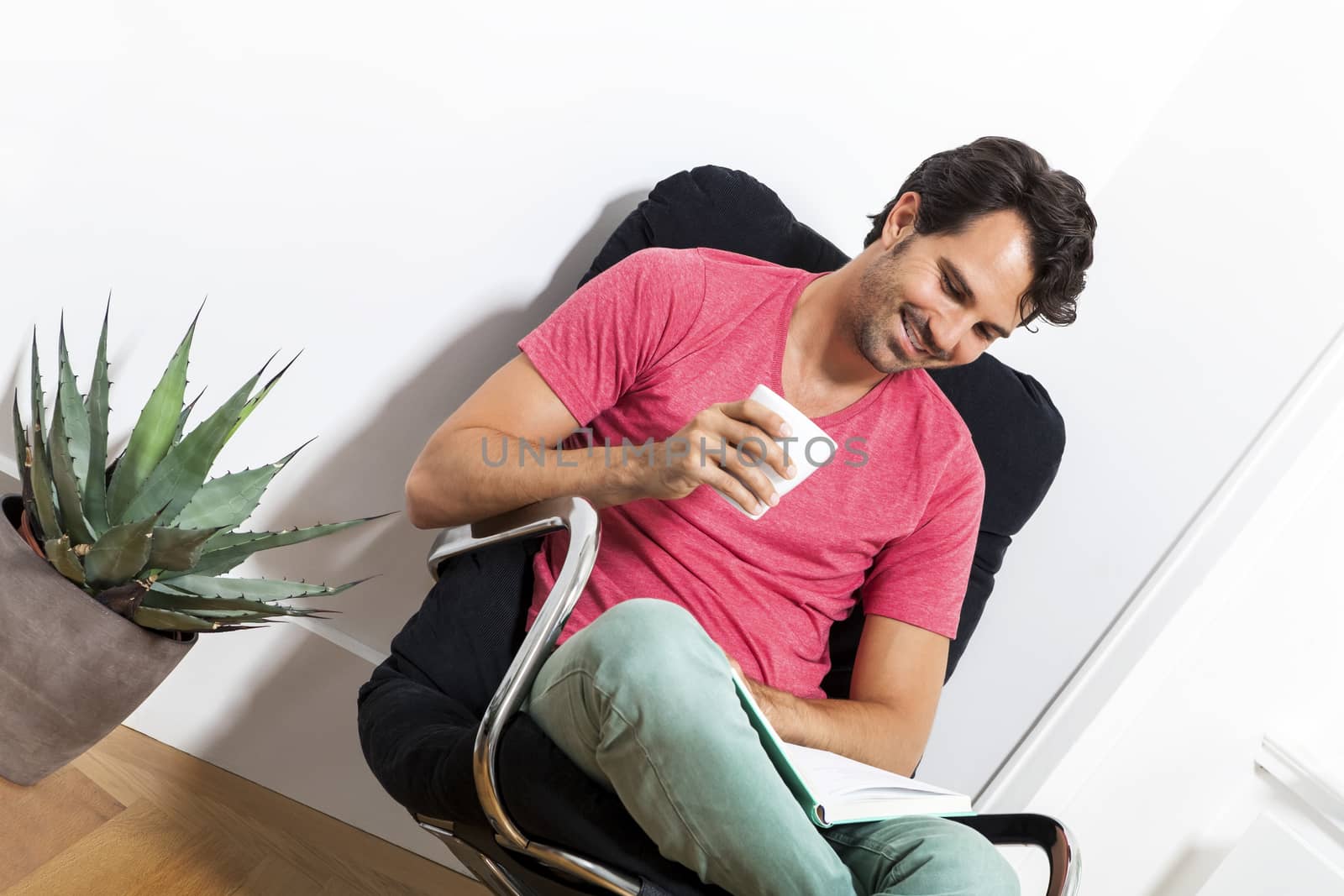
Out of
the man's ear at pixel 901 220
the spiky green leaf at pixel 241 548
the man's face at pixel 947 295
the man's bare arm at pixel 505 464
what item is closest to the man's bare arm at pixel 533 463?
the man's bare arm at pixel 505 464

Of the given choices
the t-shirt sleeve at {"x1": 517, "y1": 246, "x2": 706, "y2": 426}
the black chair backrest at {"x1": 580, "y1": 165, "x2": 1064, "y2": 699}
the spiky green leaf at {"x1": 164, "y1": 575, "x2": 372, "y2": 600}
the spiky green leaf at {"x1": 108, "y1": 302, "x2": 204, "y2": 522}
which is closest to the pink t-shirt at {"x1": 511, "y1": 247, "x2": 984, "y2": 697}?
the t-shirt sleeve at {"x1": 517, "y1": 246, "x2": 706, "y2": 426}

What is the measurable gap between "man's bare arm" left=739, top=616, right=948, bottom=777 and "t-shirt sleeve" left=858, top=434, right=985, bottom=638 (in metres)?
0.02

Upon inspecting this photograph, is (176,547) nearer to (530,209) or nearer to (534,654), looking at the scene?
(534,654)

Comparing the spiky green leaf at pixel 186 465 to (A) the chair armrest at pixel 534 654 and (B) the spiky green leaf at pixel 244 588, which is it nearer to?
(B) the spiky green leaf at pixel 244 588

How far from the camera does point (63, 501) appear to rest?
52.8 inches

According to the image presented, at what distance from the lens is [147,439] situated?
4.53ft

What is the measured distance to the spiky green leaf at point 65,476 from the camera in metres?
1.30

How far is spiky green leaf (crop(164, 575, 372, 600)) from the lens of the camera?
144 centimetres

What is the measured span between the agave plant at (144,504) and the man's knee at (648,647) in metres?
0.58

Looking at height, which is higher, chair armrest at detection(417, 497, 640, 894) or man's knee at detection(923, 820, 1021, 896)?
man's knee at detection(923, 820, 1021, 896)

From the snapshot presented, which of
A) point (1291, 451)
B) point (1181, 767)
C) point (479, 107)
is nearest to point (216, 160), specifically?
point (479, 107)

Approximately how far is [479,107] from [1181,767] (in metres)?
1.57

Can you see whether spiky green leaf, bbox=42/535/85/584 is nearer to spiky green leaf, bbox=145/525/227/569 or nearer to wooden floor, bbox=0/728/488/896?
spiky green leaf, bbox=145/525/227/569

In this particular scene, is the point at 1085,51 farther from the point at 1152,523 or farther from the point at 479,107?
the point at 479,107
